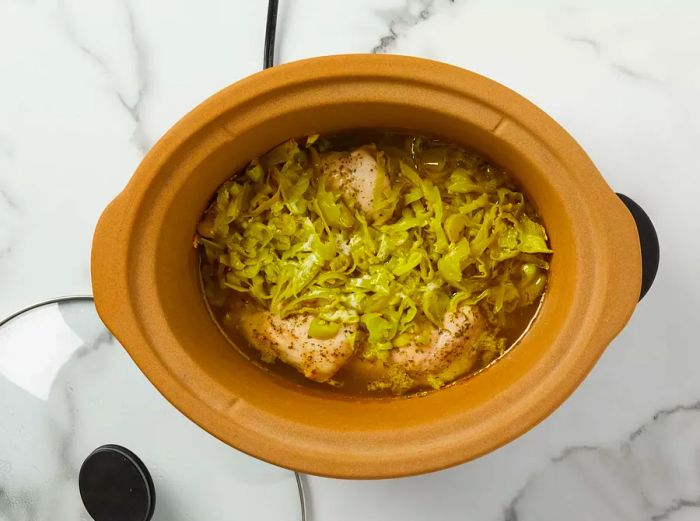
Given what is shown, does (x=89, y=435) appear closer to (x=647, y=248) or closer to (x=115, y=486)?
(x=115, y=486)

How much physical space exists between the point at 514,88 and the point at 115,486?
2.40ft

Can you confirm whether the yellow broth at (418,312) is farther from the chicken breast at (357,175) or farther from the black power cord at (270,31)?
the black power cord at (270,31)

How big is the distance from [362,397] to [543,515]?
0.32m

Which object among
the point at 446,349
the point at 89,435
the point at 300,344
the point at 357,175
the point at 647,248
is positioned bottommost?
the point at 89,435

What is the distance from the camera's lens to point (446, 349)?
0.93 m

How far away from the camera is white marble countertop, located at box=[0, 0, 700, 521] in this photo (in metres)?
1.01

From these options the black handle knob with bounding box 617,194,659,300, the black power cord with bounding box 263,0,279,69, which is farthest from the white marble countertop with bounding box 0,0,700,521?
the black handle knob with bounding box 617,194,659,300

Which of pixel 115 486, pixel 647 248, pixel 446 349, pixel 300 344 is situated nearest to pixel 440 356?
pixel 446 349

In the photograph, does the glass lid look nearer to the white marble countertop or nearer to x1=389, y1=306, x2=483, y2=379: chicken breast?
the white marble countertop

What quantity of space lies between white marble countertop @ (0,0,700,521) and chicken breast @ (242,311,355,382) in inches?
7.7

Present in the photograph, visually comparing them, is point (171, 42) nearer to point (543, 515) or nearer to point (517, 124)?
point (517, 124)

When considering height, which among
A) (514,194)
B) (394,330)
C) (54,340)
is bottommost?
(54,340)

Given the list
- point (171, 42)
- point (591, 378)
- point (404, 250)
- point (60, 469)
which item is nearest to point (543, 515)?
point (591, 378)

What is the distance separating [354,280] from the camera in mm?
939
